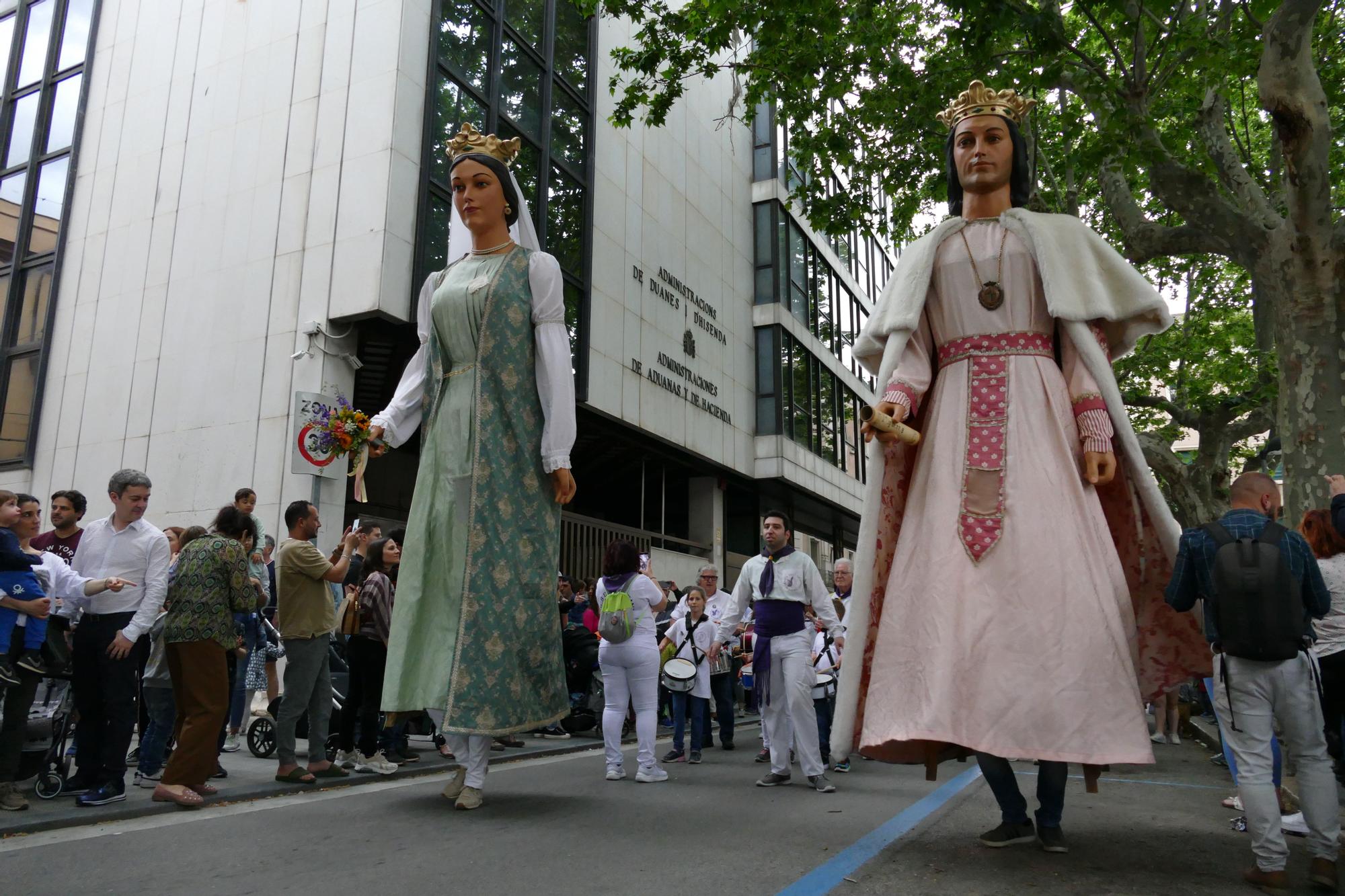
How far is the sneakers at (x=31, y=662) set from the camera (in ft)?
17.6

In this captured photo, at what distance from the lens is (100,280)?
54.2 ft

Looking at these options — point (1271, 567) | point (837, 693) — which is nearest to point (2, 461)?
point (837, 693)

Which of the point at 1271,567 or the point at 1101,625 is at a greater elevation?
the point at 1271,567

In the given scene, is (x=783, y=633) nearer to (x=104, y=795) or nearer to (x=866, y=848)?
(x=866, y=848)

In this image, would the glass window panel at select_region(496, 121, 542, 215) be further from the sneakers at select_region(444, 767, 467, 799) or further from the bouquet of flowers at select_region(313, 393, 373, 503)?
the sneakers at select_region(444, 767, 467, 799)

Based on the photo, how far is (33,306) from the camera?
1758 centimetres

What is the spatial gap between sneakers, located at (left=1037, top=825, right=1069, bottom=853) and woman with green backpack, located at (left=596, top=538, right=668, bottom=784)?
11.5 feet

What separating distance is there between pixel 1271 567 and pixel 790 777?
427cm

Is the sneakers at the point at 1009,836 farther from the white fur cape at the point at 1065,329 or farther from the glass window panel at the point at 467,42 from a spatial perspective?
the glass window panel at the point at 467,42

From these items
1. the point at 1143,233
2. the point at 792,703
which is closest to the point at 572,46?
the point at 1143,233

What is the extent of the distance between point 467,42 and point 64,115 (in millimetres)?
8019

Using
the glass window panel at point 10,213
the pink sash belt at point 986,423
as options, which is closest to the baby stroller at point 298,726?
the pink sash belt at point 986,423

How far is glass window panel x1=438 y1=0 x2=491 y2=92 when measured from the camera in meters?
15.2

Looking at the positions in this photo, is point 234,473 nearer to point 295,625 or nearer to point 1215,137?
point 295,625
